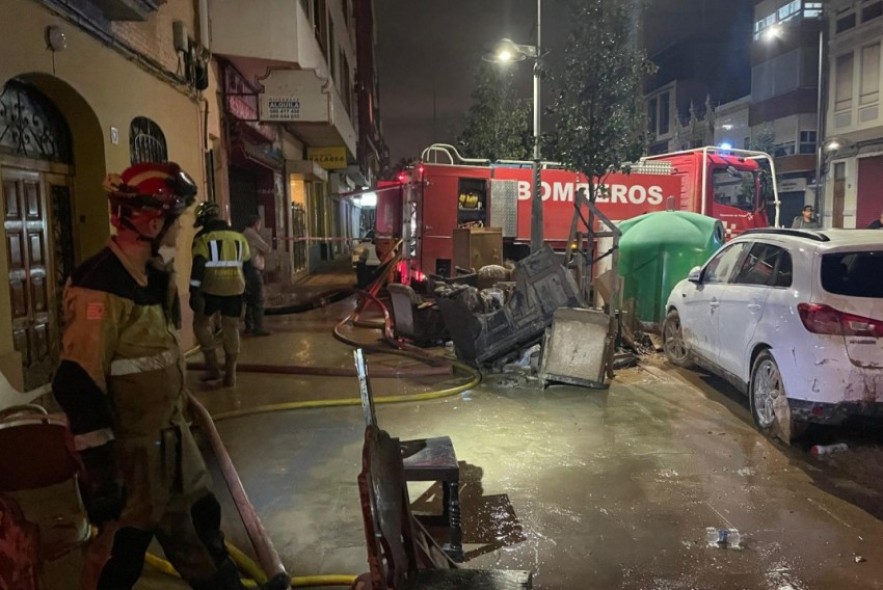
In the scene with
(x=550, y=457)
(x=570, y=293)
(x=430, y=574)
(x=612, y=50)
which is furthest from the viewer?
(x=612, y=50)

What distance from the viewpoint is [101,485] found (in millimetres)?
2383

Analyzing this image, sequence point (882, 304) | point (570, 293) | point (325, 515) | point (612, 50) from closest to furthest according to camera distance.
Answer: point (325, 515) < point (882, 304) < point (570, 293) < point (612, 50)

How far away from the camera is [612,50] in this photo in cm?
1038

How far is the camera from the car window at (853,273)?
4.95 meters

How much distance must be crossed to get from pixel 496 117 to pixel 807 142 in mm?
17065

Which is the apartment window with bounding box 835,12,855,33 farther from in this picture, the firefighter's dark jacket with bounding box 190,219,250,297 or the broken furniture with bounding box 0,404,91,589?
the broken furniture with bounding box 0,404,91,589

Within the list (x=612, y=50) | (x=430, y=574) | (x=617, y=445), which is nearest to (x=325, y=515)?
(x=430, y=574)

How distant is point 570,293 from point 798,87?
3124cm

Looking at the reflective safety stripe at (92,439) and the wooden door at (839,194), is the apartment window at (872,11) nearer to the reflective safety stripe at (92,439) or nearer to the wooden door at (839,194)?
the wooden door at (839,194)

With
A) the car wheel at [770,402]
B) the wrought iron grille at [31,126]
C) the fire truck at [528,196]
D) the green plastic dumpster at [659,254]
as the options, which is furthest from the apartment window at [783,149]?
the wrought iron grille at [31,126]

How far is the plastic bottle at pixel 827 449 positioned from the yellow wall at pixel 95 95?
6245mm

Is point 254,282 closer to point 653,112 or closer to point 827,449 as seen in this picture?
point 827,449

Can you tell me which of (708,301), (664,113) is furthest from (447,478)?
(664,113)

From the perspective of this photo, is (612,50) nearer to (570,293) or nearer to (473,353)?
(570,293)
